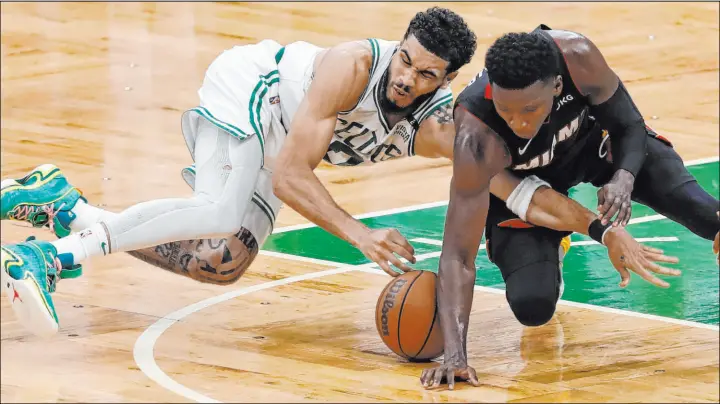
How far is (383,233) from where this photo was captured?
7469mm

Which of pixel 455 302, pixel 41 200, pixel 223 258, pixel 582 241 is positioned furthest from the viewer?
pixel 582 241

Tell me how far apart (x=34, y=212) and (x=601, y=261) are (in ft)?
10.9

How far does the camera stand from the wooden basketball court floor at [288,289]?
7359 millimetres

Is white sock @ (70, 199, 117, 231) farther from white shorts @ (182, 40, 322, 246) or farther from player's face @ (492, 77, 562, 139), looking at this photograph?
player's face @ (492, 77, 562, 139)

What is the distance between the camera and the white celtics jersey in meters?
7.91

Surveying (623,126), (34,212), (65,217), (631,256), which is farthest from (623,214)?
(34,212)

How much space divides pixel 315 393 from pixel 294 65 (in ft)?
6.56

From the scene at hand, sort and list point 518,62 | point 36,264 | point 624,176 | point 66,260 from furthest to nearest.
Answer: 1. point 66,260
2. point 36,264
3. point 624,176
4. point 518,62

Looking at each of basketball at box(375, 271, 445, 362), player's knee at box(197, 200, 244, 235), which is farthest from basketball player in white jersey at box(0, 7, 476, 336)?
basketball at box(375, 271, 445, 362)

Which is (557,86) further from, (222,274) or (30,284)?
(30,284)

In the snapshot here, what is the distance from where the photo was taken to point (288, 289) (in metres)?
9.03

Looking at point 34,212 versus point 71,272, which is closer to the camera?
point 71,272

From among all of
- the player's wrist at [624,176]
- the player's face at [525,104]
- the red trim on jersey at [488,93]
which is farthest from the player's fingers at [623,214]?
the red trim on jersey at [488,93]

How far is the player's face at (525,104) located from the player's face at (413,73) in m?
0.57
